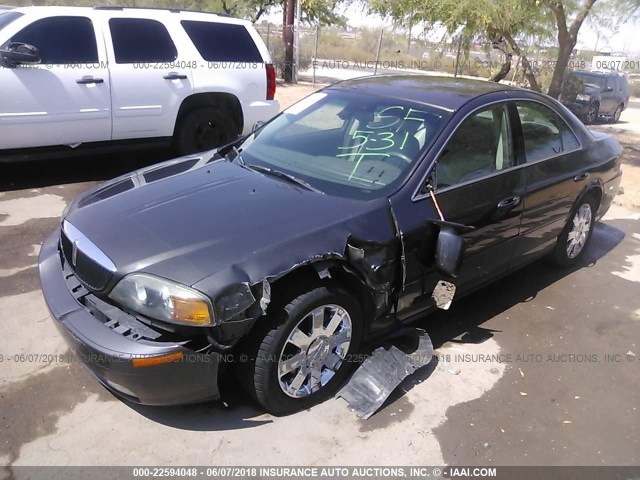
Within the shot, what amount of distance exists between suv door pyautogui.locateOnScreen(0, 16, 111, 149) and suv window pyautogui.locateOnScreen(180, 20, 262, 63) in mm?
1175

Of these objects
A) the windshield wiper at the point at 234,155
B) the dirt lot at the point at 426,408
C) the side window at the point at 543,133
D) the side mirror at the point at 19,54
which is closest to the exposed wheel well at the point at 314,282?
the dirt lot at the point at 426,408

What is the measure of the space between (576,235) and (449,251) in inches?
93.3

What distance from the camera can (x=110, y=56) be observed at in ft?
19.5

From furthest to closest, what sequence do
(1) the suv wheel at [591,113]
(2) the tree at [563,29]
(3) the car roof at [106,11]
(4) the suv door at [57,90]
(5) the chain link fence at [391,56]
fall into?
(1) the suv wheel at [591,113]
(5) the chain link fence at [391,56]
(2) the tree at [563,29]
(3) the car roof at [106,11]
(4) the suv door at [57,90]

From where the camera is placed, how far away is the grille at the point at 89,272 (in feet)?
8.57

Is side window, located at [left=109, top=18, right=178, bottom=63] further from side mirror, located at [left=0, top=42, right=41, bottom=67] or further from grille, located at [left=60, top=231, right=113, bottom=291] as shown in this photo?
grille, located at [left=60, top=231, right=113, bottom=291]

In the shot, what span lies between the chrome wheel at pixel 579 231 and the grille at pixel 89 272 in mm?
3881

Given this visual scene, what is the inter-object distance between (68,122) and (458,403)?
15.9 feet

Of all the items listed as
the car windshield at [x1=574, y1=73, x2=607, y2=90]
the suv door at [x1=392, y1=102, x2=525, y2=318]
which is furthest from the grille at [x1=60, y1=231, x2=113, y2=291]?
the car windshield at [x1=574, y1=73, x2=607, y2=90]

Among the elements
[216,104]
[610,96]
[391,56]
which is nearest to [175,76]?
[216,104]

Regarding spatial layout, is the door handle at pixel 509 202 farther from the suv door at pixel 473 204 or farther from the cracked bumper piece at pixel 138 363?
the cracked bumper piece at pixel 138 363

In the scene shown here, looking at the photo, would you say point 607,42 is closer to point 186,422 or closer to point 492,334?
point 492,334

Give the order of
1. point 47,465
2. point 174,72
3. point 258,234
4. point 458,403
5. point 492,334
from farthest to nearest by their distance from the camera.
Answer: point 174,72 < point 492,334 < point 458,403 < point 258,234 < point 47,465

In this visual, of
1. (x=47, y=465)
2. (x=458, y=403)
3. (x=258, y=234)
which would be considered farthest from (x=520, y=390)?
(x=47, y=465)
